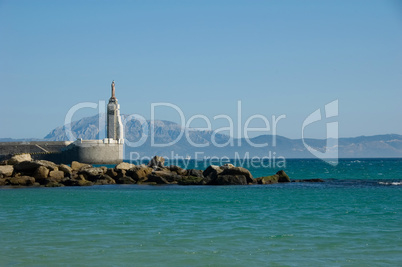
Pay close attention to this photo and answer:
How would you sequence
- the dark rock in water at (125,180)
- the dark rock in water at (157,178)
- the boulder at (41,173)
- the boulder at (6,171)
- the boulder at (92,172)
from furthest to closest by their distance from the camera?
the boulder at (92,172) → the dark rock in water at (125,180) → the boulder at (6,171) → the dark rock in water at (157,178) → the boulder at (41,173)

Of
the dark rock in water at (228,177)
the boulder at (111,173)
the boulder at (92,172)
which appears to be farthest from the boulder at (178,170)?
the boulder at (92,172)

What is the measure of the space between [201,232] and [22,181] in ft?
89.5

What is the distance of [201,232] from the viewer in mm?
17094

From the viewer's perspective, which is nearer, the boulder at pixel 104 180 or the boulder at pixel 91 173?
the boulder at pixel 104 180

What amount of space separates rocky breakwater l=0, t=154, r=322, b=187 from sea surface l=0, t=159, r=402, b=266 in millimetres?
12828

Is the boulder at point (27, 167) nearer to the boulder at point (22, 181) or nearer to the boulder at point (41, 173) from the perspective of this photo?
the boulder at point (41, 173)

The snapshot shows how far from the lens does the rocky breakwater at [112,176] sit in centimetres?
4103

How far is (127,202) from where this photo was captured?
2730 centimetres

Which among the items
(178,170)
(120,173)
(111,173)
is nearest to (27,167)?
(111,173)

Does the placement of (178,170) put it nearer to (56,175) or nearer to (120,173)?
(120,173)

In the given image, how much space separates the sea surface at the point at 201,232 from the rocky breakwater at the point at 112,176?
1283cm

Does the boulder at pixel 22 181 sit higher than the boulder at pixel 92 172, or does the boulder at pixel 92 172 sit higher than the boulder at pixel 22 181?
the boulder at pixel 92 172

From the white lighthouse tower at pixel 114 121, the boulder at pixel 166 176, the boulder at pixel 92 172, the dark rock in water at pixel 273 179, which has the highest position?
the white lighthouse tower at pixel 114 121

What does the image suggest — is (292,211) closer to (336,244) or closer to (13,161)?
(336,244)
